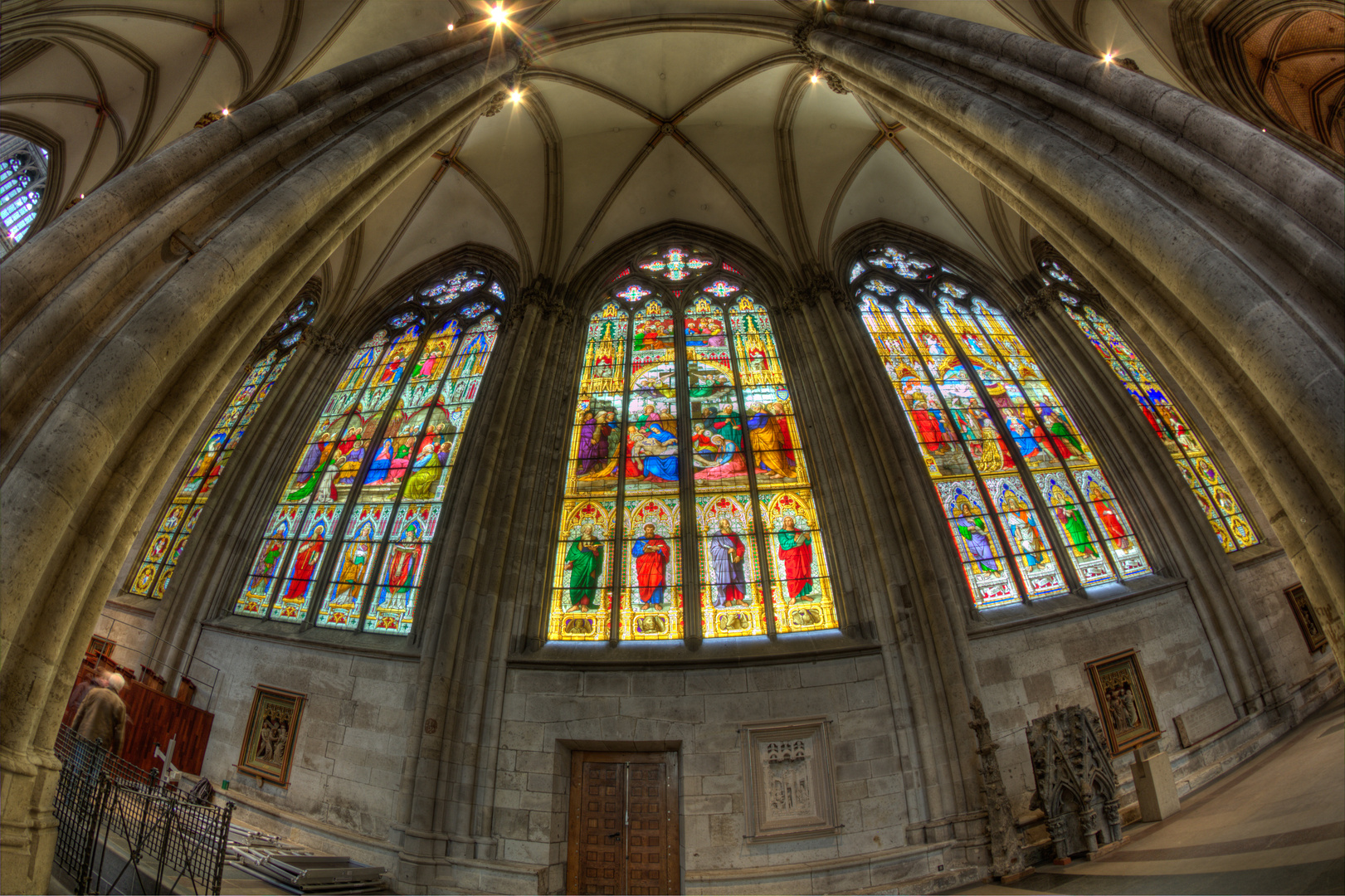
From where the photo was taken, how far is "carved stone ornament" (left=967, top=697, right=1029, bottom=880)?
6.07 metres

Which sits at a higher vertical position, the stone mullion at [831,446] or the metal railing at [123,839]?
the stone mullion at [831,446]

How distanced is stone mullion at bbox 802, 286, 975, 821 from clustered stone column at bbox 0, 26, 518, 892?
768 cm

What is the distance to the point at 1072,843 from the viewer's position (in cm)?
596

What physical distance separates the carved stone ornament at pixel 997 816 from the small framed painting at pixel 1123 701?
6.82ft

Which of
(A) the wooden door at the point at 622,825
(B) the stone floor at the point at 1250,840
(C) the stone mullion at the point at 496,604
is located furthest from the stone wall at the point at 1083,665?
(C) the stone mullion at the point at 496,604

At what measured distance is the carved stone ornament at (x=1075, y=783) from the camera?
5953 millimetres

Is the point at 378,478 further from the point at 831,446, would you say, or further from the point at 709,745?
the point at 831,446

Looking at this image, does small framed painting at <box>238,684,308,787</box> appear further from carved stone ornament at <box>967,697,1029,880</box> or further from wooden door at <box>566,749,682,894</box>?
carved stone ornament at <box>967,697,1029,880</box>

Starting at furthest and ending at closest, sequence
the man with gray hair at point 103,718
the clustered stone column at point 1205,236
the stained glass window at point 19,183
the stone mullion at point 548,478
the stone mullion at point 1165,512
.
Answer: the stained glass window at point 19,183
the stone mullion at point 548,478
the stone mullion at point 1165,512
the man with gray hair at point 103,718
the clustered stone column at point 1205,236

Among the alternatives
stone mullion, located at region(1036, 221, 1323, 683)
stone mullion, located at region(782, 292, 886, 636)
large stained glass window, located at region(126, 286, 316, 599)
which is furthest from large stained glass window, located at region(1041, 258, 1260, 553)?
large stained glass window, located at region(126, 286, 316, 599)

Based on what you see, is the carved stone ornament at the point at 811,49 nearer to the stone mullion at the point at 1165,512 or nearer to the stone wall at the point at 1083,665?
A: the stone mullion at the point at 1165,512

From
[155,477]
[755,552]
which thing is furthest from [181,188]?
[755,552]

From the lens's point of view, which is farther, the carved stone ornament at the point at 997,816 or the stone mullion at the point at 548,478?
the stone mullion at the point at 548,478

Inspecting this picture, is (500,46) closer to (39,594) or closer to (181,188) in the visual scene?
(181,188)
